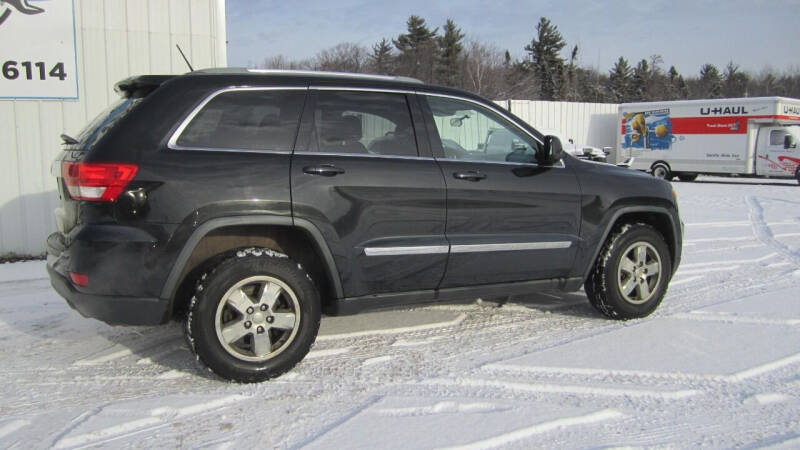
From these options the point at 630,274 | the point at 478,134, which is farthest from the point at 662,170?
the point at 478,134

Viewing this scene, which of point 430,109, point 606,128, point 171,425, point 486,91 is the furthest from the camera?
point 486,91

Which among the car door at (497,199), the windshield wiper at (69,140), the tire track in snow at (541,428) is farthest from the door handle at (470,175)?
the windshield wiper at (69,140)

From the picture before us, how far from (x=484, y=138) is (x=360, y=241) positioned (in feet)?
4.29

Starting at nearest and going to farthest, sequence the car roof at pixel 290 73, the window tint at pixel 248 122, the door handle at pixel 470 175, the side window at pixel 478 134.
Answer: the window tint at pixel 248 122, the car roof at pixel 290 73, the door handle at pixel 470 175, the side window at pixel 478 134

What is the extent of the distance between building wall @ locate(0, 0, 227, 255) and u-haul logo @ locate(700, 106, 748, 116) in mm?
18831

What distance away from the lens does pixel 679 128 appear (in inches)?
845

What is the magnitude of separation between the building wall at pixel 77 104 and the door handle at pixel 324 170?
5.17m

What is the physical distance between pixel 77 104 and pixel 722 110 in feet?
66.2

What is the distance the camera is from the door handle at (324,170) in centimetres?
345

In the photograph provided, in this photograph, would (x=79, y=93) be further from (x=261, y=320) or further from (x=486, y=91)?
(x=486, y=91)

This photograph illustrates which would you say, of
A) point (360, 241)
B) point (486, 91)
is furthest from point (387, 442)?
point (486, 91)

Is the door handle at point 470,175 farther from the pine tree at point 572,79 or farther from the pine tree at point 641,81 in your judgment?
the pine tree at point 641,81

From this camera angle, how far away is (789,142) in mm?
19266

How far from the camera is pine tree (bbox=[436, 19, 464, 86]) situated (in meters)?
47.0
